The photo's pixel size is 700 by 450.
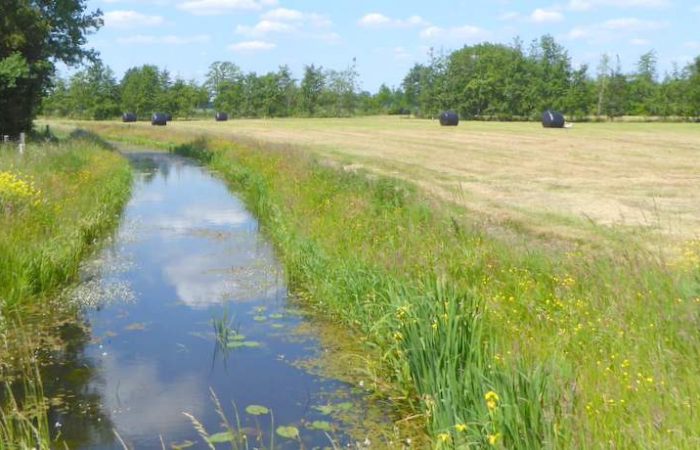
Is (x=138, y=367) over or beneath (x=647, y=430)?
beneath

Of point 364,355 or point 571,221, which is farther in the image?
point 571,221

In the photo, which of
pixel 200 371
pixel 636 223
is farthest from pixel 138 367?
pixel 636 223

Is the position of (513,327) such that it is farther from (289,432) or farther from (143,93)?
(143,93)

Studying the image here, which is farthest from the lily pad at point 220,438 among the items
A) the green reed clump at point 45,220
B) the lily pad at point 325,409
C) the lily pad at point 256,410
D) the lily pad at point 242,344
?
the green reed clump at point 45,220

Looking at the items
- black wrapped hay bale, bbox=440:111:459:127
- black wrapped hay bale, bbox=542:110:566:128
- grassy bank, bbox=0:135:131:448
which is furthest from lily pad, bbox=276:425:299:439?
black wrapped hay bale, bbox=440:111:459:127

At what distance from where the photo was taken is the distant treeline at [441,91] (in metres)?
92.1

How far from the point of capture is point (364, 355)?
27.5 feet

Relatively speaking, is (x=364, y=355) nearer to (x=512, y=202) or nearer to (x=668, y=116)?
(x=512, y=202)

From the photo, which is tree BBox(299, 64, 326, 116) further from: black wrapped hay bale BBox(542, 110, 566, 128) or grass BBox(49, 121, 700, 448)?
grass BBox(49, 121, 700, 448)

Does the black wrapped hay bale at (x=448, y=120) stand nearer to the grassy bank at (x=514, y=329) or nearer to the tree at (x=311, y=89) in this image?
the tree at (x=311, y=89)

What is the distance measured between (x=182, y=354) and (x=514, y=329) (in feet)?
13.1

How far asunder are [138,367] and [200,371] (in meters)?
0.71

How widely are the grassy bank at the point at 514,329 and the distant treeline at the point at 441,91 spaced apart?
262 ft

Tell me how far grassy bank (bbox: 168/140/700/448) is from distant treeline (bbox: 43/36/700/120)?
262 ft
